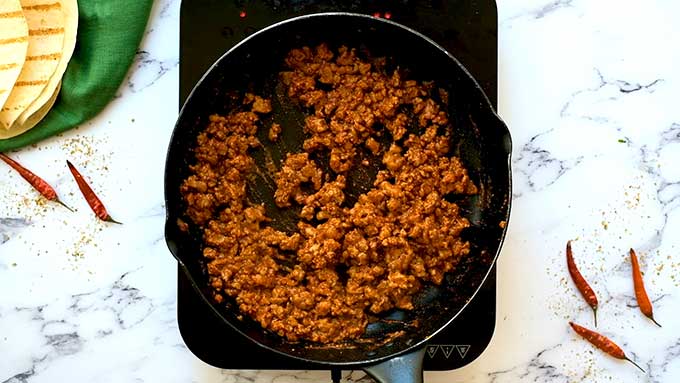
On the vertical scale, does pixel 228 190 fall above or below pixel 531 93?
below

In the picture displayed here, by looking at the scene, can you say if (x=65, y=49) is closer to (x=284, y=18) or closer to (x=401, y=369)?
(x=284, y=18)

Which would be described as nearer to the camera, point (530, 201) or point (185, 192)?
point (185, 192)

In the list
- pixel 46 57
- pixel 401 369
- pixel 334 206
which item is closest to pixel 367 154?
pixel 334 206

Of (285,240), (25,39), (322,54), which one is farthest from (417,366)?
(25,39)

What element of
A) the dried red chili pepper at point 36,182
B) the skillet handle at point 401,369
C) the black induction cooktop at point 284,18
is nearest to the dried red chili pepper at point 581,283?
the black induction cooktop at point 284,18

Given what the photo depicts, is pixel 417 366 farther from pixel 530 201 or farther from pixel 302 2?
pixel 302 2

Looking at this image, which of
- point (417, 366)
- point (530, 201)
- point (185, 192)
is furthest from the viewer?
point (530, 201)

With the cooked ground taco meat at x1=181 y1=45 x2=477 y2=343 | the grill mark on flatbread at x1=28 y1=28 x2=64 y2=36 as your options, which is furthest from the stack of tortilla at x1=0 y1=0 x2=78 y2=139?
the cooked ground taco meat at x1=181 y1=45 x2=477 y2=343
